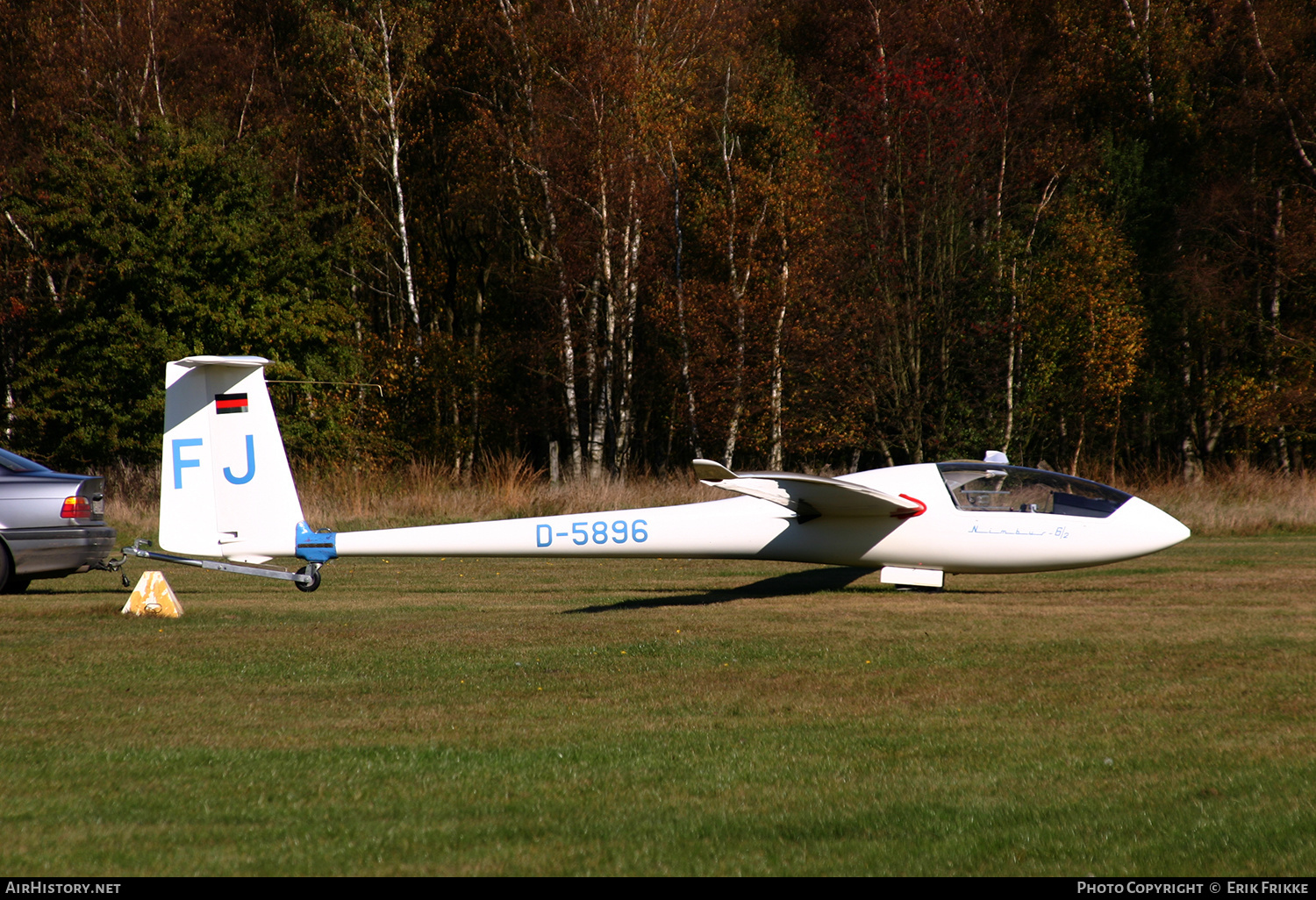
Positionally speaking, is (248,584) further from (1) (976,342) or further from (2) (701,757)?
(1) (976,342)

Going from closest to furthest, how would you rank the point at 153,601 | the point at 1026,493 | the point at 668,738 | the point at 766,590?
the point at 668,738
the point at 153,601
the point at 1026,493
the point at 766,590

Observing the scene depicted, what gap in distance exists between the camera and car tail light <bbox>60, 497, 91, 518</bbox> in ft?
39.9

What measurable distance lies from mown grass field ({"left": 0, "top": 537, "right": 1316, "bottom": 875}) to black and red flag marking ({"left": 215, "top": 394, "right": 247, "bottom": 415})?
2.10 m

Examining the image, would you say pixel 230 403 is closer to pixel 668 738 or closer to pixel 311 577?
pixel 311 577

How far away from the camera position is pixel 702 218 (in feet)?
102

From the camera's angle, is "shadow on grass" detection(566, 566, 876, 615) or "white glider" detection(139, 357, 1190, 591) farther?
"shadow on grass" detection(566, 566, 876, 615)

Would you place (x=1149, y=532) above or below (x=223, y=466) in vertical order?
below

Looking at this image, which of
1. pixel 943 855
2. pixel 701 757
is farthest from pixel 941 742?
pixel 943 855

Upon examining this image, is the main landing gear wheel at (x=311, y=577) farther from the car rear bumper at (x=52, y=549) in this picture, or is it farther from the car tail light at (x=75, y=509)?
the car tail light at (x=75, y=509)

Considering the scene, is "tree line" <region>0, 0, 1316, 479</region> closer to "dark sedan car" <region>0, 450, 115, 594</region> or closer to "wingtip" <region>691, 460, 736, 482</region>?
"dark sedan car" <region>0, 450, 115, 594</region>

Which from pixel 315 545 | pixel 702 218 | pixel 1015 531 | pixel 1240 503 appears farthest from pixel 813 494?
pixel 702 218

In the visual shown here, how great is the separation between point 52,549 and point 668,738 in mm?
9159

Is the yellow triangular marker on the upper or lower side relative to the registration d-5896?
lower

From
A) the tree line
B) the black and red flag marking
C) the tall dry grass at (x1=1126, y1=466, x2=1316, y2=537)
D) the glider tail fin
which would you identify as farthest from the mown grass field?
the tree line
